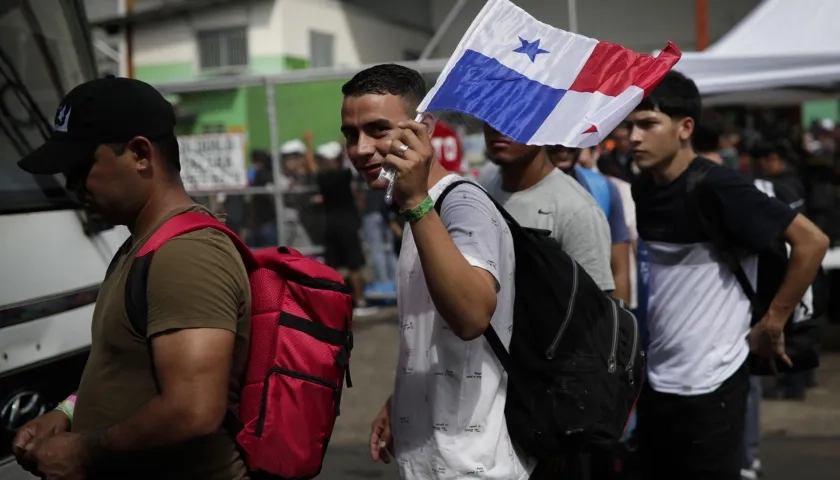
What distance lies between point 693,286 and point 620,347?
1144mm

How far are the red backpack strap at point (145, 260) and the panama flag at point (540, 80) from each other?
614mm

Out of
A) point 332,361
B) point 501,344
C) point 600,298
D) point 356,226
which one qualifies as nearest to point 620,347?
point 600,298

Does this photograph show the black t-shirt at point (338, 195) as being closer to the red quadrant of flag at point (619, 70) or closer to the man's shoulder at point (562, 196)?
the man's shoulder at point (562, 196)

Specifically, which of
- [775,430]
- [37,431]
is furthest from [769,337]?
[775,430]

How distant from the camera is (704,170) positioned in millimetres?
3795

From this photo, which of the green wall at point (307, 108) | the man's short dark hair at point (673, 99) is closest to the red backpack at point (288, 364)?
the man's short dark hair at point (673, 99)

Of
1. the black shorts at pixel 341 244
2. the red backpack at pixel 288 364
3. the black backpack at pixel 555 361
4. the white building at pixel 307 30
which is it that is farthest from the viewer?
the white building at pixel 307 30

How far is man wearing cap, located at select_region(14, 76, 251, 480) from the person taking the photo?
81.8 inches

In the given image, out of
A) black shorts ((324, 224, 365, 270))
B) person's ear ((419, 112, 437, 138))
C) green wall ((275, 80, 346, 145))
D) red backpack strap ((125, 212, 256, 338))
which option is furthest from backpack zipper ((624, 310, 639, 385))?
black shorts ((324, 224, 365, 270))

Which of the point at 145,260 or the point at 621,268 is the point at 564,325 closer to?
the point at 145,260

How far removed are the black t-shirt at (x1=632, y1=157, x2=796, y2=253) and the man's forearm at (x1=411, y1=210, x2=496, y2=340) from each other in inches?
66.3

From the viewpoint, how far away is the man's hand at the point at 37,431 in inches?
92.4

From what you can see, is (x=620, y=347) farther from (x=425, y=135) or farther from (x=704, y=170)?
(x=704, y=170)

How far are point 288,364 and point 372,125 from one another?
64cm
